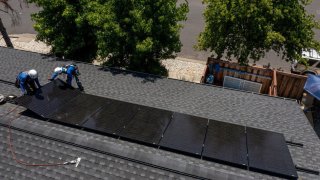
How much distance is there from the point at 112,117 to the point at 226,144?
5.11 meters

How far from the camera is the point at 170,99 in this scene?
1516cm

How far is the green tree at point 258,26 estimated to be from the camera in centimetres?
1881

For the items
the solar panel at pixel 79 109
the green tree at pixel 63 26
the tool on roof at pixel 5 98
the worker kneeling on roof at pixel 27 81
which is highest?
the green tree at pixel 63 26

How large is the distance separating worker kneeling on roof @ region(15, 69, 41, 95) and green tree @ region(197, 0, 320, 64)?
1271 cm

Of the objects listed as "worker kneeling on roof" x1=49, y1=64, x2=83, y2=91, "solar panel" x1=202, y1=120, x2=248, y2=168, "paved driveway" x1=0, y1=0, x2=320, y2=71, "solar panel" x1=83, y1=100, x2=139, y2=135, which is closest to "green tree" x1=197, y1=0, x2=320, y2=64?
"paved driveway" x1=0, y1=0, x2=320, y2=71

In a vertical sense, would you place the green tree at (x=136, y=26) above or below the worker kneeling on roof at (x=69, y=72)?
above

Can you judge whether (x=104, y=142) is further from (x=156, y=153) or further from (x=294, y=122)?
(x=294, y=122)

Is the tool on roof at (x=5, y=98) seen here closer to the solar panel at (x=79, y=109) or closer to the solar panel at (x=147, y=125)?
the solar panel at (x=79, y=109)

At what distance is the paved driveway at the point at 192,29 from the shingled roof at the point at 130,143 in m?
13.1

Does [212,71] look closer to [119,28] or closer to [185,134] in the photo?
[119,28]

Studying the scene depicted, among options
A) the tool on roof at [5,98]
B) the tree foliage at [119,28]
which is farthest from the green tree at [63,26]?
the tool on roof at [5,98]

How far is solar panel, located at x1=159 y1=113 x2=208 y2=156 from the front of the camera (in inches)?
435

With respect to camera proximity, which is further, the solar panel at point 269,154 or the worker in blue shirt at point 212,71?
the worker in blue shirt at point 212,71

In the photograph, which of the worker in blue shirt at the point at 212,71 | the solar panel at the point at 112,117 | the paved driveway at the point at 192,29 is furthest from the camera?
the paved driveway at the point at 192,29
